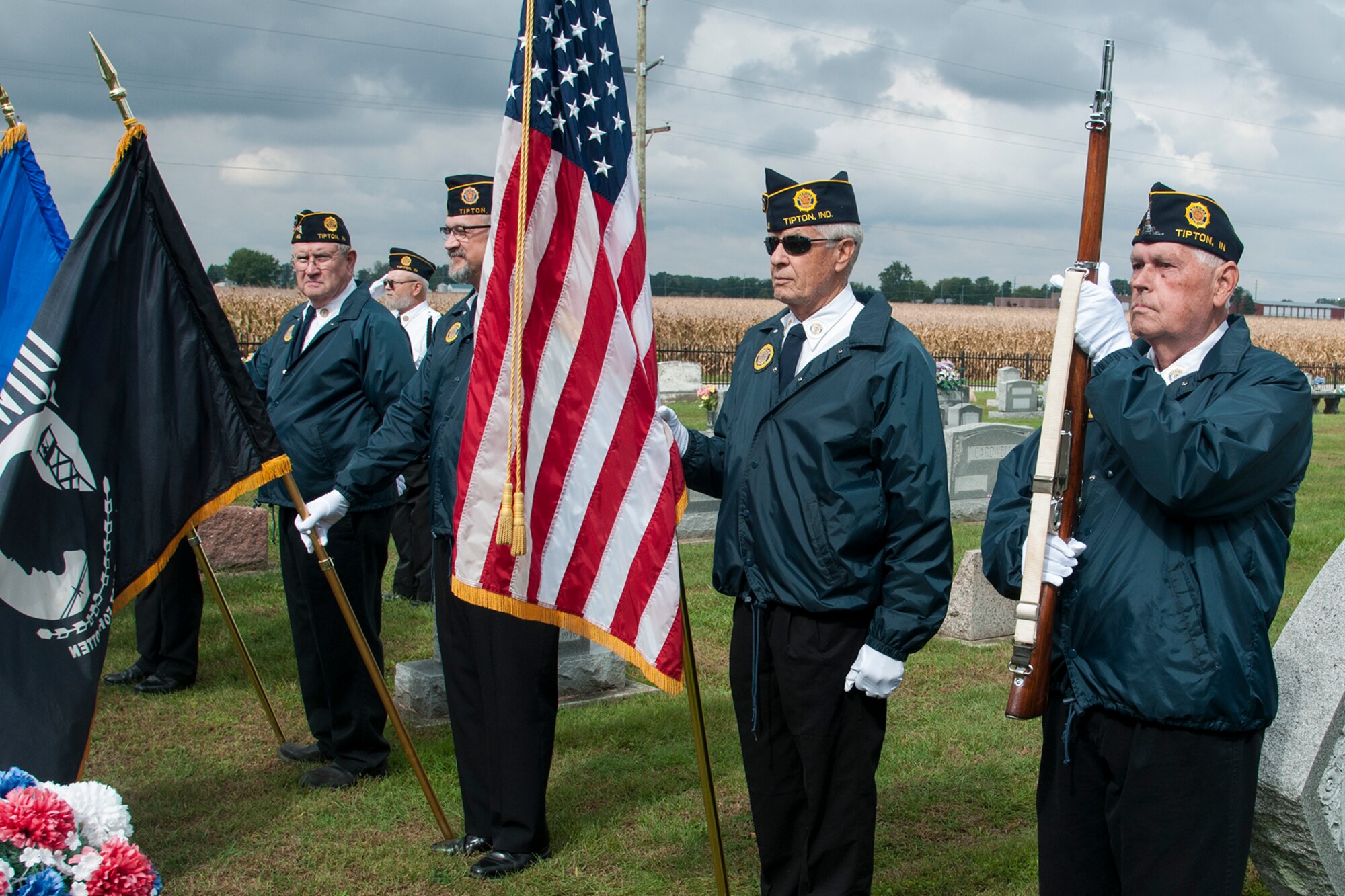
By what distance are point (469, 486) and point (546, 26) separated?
140cm

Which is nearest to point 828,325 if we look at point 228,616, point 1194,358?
point 1194,358

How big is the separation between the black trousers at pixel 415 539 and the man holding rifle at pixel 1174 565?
6657 millimetres

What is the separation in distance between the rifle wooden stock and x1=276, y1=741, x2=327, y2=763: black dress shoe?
3867 mm

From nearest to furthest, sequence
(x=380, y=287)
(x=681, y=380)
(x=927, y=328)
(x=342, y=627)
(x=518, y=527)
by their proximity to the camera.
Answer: (x=518, y=527), (x=342, y=627), (x=380, y=287), (x=681, y=380), (x=927, y=328)

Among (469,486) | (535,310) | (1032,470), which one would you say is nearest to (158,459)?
(469,486)

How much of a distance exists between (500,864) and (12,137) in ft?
11.2

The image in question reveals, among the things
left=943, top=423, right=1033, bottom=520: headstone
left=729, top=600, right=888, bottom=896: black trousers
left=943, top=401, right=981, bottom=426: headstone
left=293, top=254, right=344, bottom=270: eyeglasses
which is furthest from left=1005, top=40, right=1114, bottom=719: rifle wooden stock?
left=943, top=401, right=981, bottom=426: headstone

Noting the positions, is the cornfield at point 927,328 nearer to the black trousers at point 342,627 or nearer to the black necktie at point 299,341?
the black necktie at point 299,341

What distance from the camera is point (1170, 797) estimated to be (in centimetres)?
279

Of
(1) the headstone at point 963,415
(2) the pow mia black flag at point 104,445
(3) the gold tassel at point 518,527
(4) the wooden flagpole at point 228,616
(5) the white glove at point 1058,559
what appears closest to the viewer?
(5) the white glove at point 1058,559

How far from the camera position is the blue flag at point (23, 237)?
446 centimetres

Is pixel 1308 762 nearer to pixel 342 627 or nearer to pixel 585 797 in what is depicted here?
pixel 585 797

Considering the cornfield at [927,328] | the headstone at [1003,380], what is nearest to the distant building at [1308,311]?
the cornfield at [927,328]

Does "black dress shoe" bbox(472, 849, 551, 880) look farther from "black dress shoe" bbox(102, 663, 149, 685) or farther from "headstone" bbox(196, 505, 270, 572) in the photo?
"headstone" bbox(196, 505, 270, 572)
